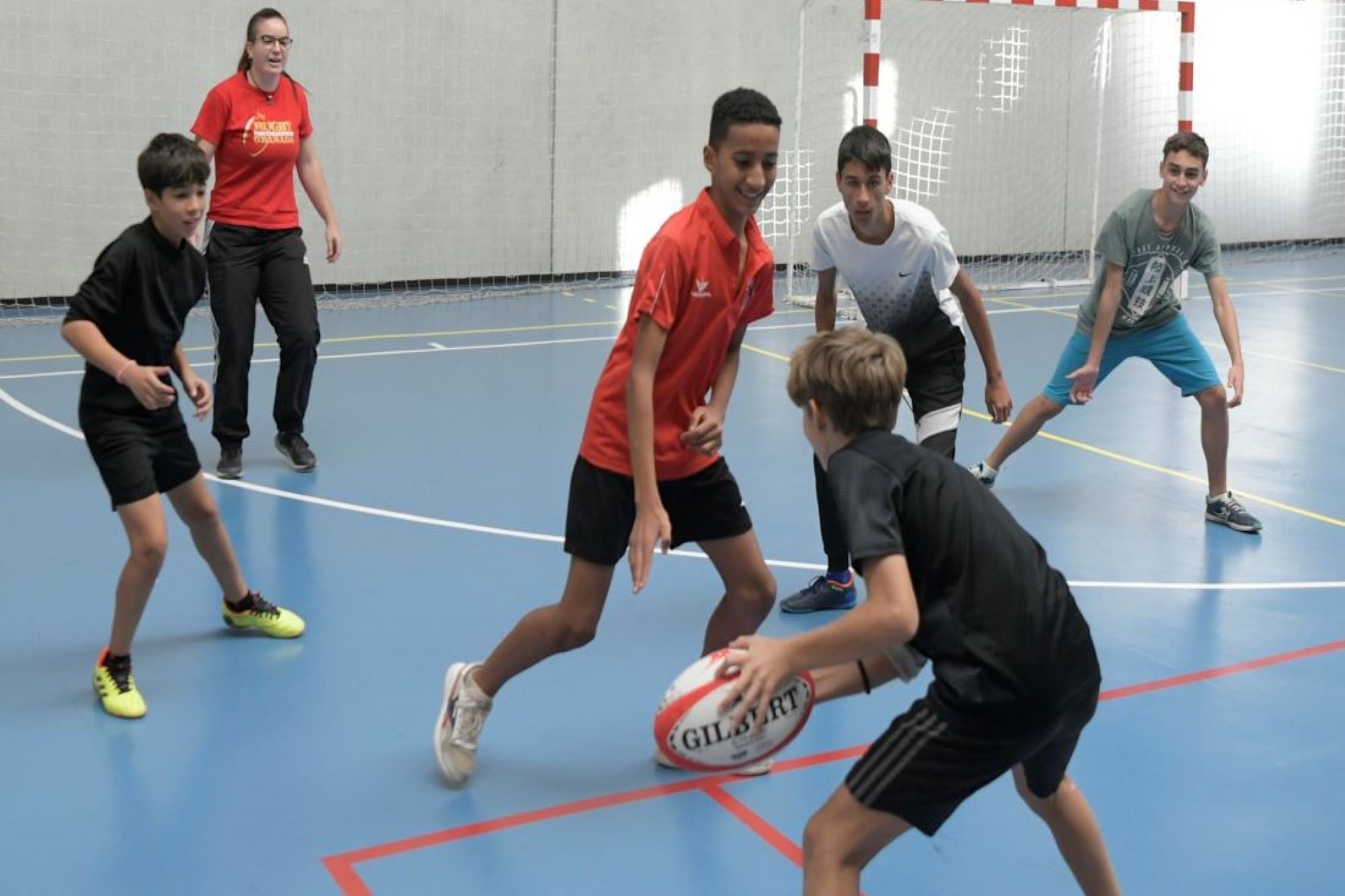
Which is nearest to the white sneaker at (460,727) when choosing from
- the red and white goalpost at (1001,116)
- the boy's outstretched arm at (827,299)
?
the boy's outstretched arm at (827,299)

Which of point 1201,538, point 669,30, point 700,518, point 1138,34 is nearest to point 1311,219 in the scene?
point 1138,34

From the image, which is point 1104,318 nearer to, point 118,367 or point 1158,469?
point 1158,469

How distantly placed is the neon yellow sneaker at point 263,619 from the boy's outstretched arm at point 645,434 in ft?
6.05

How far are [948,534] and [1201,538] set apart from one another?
399 centimetres

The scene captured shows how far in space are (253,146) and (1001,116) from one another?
9802mm

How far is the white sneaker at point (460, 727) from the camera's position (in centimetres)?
399

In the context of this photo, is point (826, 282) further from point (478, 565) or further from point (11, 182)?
point (11, 182)

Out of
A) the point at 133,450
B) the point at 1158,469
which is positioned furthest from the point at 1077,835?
the point at 1158,469

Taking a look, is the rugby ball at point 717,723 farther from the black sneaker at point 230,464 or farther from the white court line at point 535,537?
the black sneaker at point 230,464

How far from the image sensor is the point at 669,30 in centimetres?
1366

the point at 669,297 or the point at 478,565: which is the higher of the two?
the point at 669,297

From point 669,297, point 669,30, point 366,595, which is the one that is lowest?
point 366,595

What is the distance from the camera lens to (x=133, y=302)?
14.6ft

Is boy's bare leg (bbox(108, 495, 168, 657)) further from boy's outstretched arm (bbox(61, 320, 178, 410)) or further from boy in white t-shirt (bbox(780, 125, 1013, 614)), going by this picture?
boy in white t-shirt (bbox(780, 125, 1013, 614))
